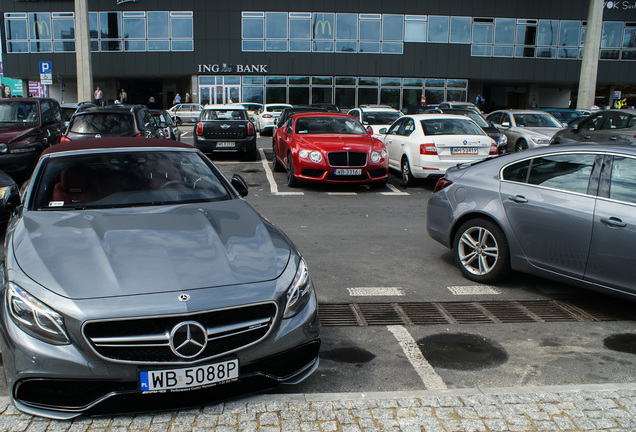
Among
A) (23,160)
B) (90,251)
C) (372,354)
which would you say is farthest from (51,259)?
(23,160)

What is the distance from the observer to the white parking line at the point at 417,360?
3.95m

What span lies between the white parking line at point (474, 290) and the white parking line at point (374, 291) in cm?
56

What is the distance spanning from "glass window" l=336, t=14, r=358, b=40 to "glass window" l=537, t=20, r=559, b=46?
13.3 m

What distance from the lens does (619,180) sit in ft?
16.8

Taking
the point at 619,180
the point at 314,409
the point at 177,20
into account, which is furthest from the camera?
the point at 177,20

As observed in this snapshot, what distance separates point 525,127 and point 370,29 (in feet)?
82.6

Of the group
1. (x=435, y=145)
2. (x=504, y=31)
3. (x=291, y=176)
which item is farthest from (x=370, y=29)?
(x=291, y=176)

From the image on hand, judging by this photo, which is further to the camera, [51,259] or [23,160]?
[23,160]

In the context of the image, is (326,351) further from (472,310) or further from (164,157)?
(164,157)

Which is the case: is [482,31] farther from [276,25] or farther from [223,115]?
[223,115]

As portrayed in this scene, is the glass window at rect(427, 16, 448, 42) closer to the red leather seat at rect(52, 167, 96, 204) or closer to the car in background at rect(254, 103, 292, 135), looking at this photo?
the car in background at rect(254, 103, 292, 135)

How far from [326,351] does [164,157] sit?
2.22 m

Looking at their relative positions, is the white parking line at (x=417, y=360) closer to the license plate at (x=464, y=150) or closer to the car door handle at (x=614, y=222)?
the car door handle at (x=614, y=222)

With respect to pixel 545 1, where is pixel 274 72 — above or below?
below
